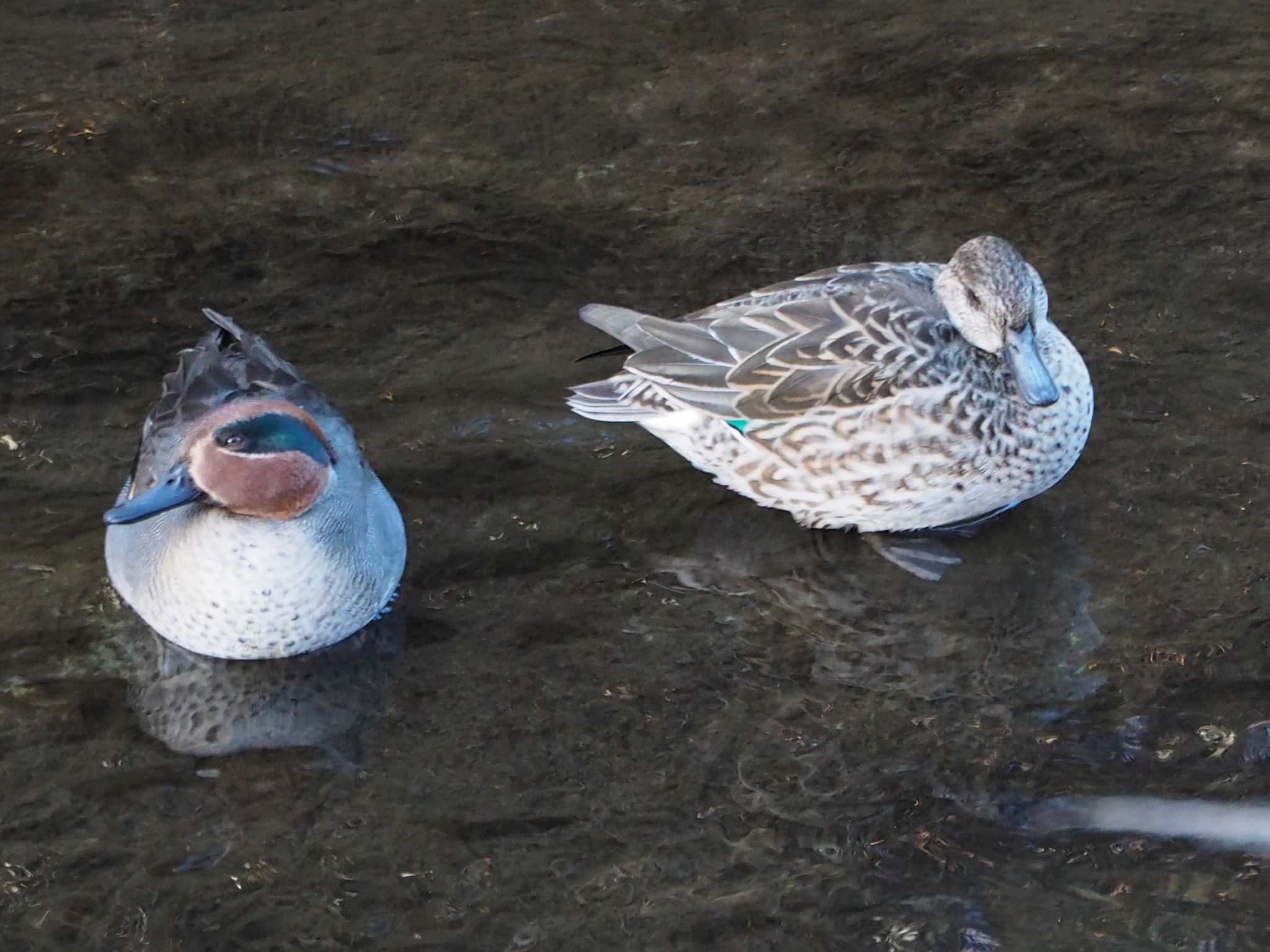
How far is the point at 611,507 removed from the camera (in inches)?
177

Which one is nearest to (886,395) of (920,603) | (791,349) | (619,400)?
(791,349)

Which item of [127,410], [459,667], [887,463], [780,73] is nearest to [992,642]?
[887,463]

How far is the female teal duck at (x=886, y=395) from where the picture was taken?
13.6 ft

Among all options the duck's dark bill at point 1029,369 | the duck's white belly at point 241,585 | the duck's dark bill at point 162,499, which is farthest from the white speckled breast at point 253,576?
the duck's dark bill at point 1029,369

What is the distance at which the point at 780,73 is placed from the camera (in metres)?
6.41

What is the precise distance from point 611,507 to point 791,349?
26.8 inches

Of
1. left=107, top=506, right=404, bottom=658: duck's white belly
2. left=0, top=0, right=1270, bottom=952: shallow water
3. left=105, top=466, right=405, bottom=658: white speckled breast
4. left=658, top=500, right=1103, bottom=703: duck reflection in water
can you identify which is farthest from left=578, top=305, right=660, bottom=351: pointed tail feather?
left=107, top=506, right=404, bottom=658: duck's white belly

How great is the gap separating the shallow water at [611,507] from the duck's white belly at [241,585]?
0.46 feet

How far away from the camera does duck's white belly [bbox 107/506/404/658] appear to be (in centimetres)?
377

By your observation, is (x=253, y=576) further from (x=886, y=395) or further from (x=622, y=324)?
(x=886, y=395)

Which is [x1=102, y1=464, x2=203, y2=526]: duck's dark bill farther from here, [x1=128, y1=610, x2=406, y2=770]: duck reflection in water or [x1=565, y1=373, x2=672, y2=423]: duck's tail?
[x1=565, y1=373, x2=672, y2=423]: duck's tail

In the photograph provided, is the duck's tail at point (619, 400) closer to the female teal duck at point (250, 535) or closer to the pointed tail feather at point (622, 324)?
the pointed tail feather at point (622, 324)

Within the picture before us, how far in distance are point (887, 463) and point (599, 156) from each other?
2260 millimetres

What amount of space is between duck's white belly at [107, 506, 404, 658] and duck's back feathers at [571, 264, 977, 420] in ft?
3.38
